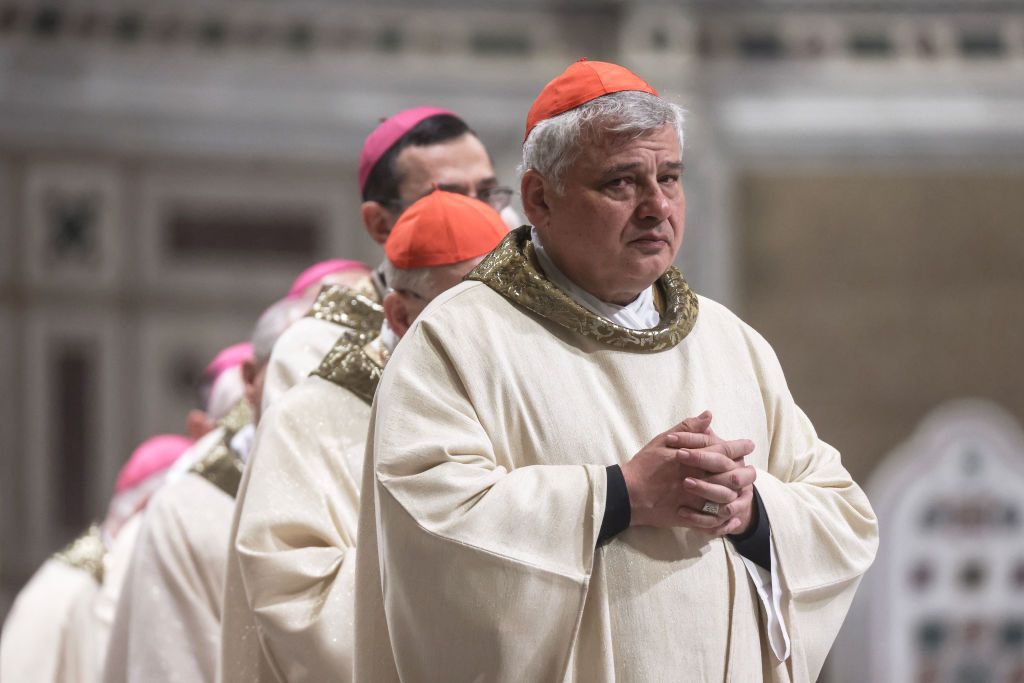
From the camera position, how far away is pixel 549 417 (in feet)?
8.50

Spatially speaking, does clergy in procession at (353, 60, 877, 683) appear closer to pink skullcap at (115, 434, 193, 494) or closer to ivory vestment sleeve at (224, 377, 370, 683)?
ivory vestment sleeve at (224, 377, 370, 683)

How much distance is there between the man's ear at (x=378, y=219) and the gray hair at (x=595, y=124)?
1233 mm

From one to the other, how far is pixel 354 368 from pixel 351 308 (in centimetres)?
41

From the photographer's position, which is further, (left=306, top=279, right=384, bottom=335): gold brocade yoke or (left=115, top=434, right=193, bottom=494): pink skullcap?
(left=115, top=434, right=193, bottom=494): pink skullcap

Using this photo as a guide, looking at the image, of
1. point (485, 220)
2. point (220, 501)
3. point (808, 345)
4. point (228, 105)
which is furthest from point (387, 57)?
point (485, 220)

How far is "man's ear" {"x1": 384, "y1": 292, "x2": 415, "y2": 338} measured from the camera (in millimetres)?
3293

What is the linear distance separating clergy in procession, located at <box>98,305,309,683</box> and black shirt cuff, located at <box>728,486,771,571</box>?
1.87 meters

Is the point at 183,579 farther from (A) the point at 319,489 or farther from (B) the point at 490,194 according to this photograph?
Answer: (B) the point at 490,194

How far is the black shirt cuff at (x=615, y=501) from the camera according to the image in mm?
2492

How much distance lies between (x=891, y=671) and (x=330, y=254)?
11.4 ft

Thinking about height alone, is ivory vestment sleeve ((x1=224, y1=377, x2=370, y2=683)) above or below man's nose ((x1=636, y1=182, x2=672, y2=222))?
below

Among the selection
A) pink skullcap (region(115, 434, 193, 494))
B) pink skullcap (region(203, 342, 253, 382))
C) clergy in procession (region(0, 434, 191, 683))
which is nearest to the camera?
clergy in procession (region(0, 434, 191, 683))

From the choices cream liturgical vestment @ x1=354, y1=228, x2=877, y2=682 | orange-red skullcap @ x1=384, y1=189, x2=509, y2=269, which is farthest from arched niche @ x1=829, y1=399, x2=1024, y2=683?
cream liturgical vestment @ x1=354, y1=228, x2=877, y2=682

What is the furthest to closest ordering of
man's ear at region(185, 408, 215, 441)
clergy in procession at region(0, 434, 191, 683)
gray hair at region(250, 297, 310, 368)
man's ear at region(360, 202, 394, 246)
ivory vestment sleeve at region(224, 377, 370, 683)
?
man's ear at region(185, 408, 215, 441) → clergy in procession at region(0, 434, 191, 683) → gray hair at region(250, 297, 310, 368) → man's ear at region(360, 202, 394, 246) → ivory vestment sleeve at region(224, 377, 370, 683)
